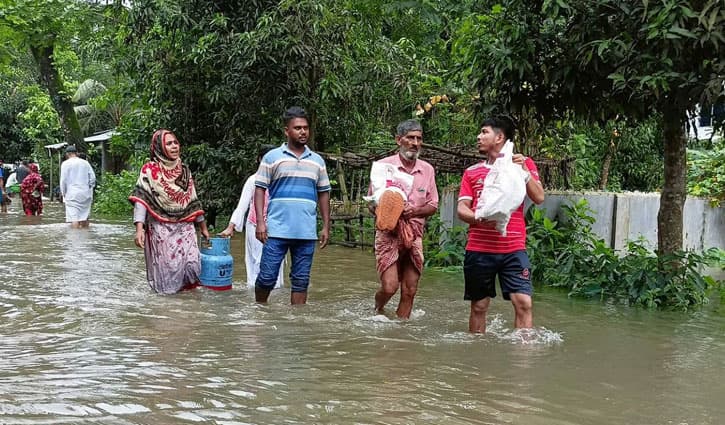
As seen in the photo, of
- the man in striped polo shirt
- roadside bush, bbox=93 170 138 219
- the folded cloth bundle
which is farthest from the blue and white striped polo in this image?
roadside bush, bbox=93 170 138 219

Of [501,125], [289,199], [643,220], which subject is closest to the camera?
[501,125]

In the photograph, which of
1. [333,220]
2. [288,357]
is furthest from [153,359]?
[333,220]

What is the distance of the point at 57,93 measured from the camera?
23.8 metres

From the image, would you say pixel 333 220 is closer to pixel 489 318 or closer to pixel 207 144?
pixel 207 144

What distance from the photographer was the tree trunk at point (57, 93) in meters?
23.2

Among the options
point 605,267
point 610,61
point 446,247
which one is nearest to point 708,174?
point 446,247

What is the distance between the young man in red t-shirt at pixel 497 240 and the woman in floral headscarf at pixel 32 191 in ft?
51.4

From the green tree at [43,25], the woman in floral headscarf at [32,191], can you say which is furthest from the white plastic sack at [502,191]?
the green tree at [43,25]

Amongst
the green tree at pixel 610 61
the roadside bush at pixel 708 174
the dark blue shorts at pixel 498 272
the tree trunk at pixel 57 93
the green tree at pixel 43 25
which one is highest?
the green tree at pixel 43 25

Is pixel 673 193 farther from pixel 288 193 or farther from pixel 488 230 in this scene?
pixel 288 193

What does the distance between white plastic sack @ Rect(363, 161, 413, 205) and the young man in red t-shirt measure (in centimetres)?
61

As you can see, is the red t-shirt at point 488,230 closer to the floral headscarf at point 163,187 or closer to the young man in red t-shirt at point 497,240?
the young man in red t-shirt at point 497,240

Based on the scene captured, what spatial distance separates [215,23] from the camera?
13.1 meters

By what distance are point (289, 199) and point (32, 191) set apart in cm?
1476
